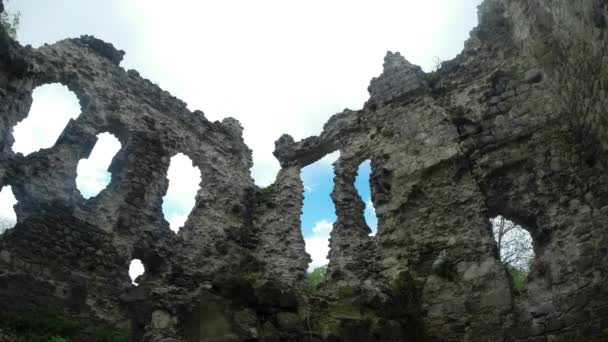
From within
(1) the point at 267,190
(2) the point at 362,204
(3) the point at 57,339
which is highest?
(1) the point at 267,190

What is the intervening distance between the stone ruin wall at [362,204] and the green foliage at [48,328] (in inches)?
11.3

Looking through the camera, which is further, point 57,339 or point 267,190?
point 267,190

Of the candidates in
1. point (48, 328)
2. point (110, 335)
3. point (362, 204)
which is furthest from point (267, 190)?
point (48, 328)

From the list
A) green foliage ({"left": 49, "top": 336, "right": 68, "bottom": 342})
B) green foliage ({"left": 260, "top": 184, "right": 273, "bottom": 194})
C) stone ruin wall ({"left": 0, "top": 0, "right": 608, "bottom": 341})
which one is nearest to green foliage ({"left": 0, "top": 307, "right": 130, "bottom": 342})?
green foliage ({"left": 49, "top": 336, "right": 68, "bottom": 342})

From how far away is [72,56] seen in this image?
38.9ft

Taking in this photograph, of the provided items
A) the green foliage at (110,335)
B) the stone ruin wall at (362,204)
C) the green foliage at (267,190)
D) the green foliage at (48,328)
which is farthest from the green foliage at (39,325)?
the green foliage at (267,190)

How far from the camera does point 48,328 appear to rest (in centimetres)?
782

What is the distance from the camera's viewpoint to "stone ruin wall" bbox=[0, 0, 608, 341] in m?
5.66

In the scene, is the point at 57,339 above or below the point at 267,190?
below

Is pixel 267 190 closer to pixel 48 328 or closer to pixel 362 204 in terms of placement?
pixel 362 204

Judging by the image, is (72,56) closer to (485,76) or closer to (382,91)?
(382,91)

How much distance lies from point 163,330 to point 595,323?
4848 mm

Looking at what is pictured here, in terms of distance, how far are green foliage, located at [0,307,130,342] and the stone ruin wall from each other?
0.29 m

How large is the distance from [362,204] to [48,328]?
6249 mm
